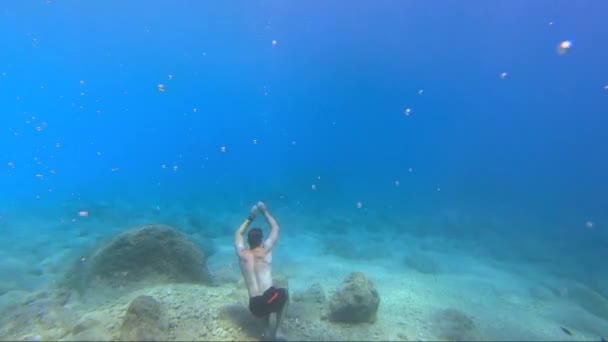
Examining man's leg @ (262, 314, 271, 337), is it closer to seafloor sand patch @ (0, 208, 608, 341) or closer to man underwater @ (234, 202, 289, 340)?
man underwater @ (234, 202, 289, 340)

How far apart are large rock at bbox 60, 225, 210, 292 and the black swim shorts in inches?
135

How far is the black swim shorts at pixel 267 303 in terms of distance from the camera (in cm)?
564

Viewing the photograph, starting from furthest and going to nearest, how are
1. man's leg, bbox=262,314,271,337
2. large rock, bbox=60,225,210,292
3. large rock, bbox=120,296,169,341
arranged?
large rock, bbox=60,225,210,292 → man's leg, bbox=262,314,271,337 → large rock, bbox=120,296,169,341

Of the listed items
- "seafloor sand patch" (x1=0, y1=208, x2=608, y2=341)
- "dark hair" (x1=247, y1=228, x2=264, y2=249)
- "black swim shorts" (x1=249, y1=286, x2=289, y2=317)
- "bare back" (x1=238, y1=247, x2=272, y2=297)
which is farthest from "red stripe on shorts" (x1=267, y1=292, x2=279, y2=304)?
"dark hair" (x1=247, y1=228, x2=264, y2=249)

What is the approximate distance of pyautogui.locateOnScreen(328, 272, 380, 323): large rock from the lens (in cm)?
680

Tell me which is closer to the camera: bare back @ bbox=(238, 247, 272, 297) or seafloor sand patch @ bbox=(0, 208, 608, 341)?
bare back @ bbox=(238, 247, 272, 297)

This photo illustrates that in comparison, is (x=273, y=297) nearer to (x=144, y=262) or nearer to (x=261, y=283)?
(x=261, y=283)

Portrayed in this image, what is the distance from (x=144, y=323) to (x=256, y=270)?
1963 millimetres

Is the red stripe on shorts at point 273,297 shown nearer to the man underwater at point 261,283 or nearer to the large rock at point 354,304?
the man underwater at point 261,283

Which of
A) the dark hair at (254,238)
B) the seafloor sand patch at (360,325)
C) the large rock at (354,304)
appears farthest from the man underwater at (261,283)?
the large rock at (354,304)

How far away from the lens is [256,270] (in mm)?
6160

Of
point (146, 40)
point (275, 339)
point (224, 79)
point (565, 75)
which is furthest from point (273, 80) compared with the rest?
point (275, 339)

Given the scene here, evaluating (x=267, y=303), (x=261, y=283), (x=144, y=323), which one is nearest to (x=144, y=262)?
(x=144, y=323)

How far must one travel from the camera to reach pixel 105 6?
2088 inches
